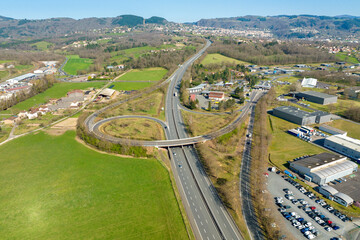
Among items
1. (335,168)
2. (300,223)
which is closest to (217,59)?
(335,168)

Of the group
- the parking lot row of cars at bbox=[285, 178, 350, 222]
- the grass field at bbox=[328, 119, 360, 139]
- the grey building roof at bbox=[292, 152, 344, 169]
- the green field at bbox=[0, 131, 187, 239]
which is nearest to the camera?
the green field at bbox=[0, 131, 187, 239]

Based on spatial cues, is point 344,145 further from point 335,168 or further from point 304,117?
point 304,117

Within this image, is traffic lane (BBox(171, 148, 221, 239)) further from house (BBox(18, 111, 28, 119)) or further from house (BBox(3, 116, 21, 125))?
house (BBox(18, 111, 28, 119))

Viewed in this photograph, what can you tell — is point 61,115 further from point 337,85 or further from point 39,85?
point 337,85

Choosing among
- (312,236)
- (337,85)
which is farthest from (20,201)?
(337,85)

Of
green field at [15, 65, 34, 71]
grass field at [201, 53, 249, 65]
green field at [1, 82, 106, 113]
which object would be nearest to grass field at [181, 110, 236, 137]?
green field at [1, 82, 106, 113]

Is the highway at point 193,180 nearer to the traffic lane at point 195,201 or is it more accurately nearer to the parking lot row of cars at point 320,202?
the traffic lane at point 195,201

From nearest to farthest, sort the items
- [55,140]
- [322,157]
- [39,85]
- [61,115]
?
[322,157], [55,140], [61,115], [39,85]
